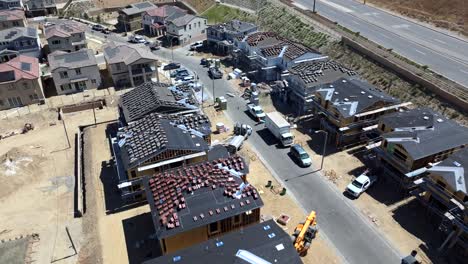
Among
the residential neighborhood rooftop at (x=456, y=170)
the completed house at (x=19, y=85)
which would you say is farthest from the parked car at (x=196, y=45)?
the residential neighborhood rooftop at (x=456, y=170)

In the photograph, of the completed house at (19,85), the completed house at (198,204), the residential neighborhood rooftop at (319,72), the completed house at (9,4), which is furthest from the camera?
the completed house at (9,4)

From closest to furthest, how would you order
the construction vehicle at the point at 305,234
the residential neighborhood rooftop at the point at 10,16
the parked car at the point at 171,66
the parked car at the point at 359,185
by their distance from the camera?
the construction vehicle at the point at 305,234
the parked car at the point at 359,185
the parked car at the point at 171,66
the residential neighborhood rooftop at the point at 10,16

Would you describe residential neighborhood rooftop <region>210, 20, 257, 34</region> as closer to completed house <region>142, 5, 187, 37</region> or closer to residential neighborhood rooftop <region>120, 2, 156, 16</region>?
completed house <region>142, 5, 187, 37</region>

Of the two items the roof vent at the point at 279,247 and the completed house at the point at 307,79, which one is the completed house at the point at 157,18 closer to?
the completed house at the point at 307,79

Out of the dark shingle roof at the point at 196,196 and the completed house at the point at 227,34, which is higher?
the completed house at the point at 227,34

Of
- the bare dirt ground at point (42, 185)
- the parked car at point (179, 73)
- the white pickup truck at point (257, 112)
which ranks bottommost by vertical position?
the bare dirt ground at point (42, 185)

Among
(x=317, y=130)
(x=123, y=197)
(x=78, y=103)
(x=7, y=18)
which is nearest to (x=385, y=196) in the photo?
(x=317, y=130)

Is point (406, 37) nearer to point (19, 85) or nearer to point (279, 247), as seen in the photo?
point (279, 247)

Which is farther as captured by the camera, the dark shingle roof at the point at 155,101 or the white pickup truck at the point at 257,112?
the white pickup truck at the point at 257,112
